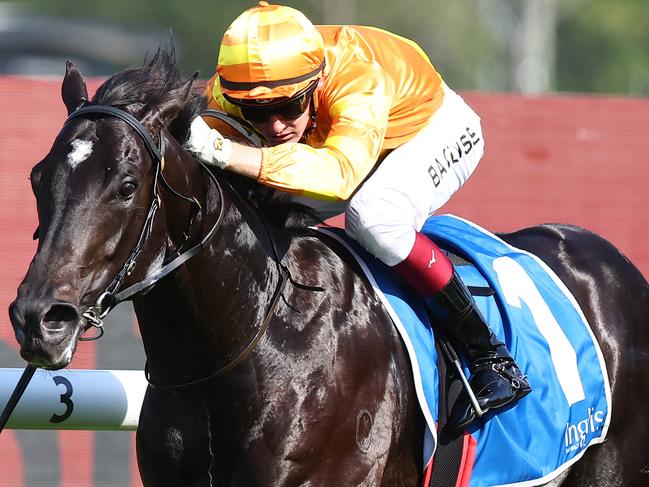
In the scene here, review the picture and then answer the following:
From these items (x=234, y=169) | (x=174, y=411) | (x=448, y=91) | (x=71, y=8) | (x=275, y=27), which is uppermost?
(x=275, y=27)

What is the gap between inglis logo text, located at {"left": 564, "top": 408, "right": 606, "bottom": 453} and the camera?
3986mm

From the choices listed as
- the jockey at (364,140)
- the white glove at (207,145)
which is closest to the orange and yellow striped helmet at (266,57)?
the jockey at (364,140)

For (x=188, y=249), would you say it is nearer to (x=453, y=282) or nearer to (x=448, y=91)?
(x=453, y=282)

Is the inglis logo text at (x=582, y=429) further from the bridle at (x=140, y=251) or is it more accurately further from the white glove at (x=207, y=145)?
the white glove at (x=207, y=145)

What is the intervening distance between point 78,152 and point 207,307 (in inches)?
22.3

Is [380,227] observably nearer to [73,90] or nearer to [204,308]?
[204,308]

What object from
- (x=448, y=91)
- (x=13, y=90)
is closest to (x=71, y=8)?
(x=13, y=90)

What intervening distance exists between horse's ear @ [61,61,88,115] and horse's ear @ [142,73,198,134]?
185mm

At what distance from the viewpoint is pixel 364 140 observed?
11.1 ft

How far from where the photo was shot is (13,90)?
19.3 ft

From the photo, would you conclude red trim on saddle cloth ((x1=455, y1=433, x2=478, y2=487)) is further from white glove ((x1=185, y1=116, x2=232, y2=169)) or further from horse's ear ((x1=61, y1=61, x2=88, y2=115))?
horse's ear ((x1=61, y1=61, x2=88, y2=115))

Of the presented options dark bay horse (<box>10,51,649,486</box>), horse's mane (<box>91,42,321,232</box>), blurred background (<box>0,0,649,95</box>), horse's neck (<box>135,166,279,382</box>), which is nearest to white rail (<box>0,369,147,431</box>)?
dark bay horse (<box>10,51,649,486</box>)

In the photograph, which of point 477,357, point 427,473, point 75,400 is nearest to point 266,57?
point 477,357

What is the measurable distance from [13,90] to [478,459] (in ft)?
10.6
